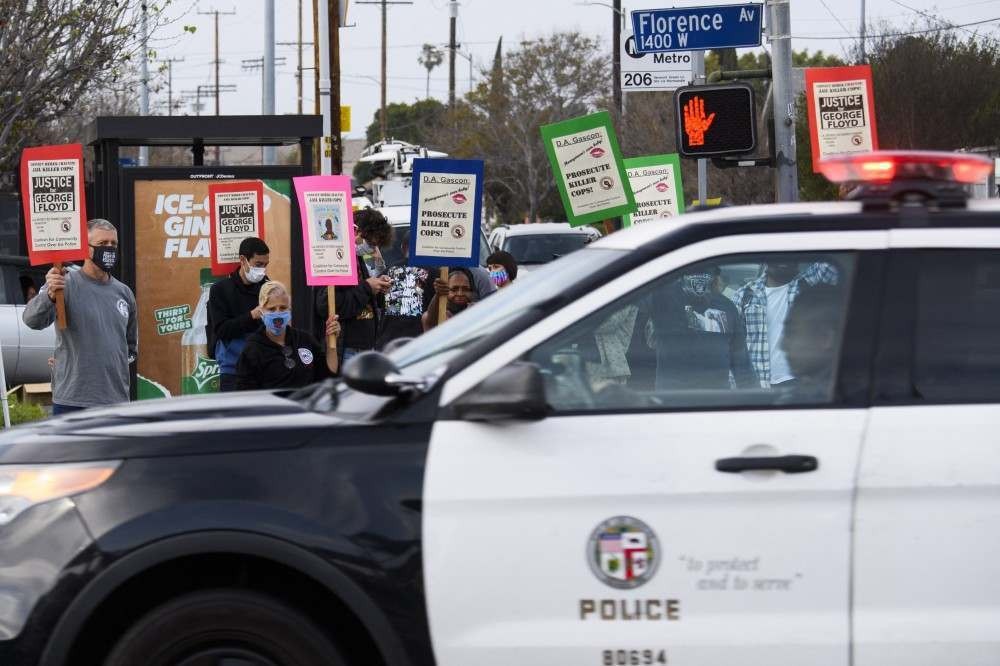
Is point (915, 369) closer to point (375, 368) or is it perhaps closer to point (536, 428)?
point (536, 428)

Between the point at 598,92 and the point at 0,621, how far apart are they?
48580 millimetres

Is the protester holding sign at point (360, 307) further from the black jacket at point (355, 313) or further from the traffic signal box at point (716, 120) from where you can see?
the traffic signal box at point (716, 120)

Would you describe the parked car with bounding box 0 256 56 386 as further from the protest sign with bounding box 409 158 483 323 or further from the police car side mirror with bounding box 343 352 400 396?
the police car side mirror with bounding box 343 352 400 396

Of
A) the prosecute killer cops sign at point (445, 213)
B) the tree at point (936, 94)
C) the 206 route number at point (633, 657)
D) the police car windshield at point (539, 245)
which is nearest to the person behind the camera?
the 206 route number at point (633, 657)

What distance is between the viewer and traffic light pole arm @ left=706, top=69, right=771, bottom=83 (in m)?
11.4

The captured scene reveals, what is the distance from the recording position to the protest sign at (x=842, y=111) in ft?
32.3

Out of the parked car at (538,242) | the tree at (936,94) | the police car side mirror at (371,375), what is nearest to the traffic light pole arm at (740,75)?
the police car side mirror at (371,375)

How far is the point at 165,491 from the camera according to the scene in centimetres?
412

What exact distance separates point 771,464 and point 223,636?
62.3 inches

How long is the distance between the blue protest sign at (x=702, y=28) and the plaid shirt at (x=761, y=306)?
708 cm

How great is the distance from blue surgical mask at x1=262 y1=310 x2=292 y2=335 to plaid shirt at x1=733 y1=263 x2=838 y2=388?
417 centimetres

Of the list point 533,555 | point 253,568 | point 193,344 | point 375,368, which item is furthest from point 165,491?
point 193,344

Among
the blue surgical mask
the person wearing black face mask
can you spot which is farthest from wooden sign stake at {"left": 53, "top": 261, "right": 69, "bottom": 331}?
the blue surgical mask

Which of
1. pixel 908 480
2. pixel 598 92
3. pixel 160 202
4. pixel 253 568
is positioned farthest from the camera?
pixel 598 92
